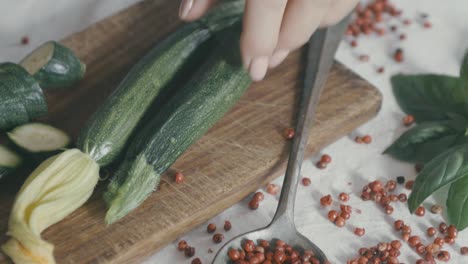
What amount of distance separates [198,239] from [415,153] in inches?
29.3

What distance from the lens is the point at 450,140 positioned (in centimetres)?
222

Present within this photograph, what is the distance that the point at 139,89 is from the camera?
2.16m

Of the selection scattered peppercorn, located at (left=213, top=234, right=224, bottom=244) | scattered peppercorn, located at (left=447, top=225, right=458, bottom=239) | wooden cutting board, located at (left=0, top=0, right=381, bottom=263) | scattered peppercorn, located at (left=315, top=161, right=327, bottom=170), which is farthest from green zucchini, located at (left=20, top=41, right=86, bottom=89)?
scattered peppercorn, located at (left=447, top=225, right=458, bottom=239)

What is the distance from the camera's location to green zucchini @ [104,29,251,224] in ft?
6.44

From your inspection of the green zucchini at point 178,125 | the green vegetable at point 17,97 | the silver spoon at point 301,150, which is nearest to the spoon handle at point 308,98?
the silver spoon at point 301,150

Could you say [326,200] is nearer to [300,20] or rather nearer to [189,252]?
[189,252]

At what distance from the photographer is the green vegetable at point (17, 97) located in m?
2.06

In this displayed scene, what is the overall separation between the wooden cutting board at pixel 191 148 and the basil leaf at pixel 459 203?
0.43m

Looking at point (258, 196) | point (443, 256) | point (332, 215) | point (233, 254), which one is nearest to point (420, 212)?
point (443, 256)

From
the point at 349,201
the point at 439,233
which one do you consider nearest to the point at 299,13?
the point at 349,201

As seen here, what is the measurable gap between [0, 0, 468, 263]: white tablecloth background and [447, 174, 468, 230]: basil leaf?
0.27ft

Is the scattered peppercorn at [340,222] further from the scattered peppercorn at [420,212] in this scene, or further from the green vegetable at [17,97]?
the green vegetable at [17,97]

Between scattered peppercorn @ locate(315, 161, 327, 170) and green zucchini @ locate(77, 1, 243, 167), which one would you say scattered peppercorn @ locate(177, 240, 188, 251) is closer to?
green zucchini @ locate(77, 1, 243, 167)

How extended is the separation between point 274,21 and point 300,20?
101mm
